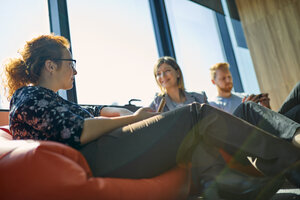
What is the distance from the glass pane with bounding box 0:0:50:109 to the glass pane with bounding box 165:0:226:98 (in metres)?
2.04

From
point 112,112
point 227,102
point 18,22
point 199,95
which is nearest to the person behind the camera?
point 112,112

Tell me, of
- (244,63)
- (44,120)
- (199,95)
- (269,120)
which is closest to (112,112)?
(44,120)

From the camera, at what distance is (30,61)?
4.73ft

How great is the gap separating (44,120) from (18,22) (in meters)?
1.65

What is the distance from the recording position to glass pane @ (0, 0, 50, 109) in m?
2.29

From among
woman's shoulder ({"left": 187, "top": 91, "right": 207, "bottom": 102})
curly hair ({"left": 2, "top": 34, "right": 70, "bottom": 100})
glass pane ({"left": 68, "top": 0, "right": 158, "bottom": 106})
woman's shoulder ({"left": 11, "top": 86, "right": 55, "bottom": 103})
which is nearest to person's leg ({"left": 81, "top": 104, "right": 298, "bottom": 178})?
woman's shoulder ({"left": 11, "top": 86, "right": 55, "bottom": 103})

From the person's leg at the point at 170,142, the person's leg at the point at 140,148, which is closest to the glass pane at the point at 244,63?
the person's leg at the point at 170,142

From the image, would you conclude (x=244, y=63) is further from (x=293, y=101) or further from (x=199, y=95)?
(x=293, y=101)

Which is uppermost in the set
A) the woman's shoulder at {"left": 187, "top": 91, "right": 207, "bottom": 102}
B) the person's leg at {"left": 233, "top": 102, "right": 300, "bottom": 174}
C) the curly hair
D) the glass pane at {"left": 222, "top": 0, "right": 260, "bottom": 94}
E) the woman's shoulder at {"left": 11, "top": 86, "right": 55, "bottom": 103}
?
the glass pane at {"left": 222, "top": 0, "right": 260, "bottom": 94}

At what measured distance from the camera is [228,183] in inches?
44.6

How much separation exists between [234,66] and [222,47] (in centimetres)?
38

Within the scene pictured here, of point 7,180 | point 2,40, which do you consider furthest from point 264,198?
point 2,40

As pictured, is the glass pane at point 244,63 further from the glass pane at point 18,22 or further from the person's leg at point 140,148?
the person's leg at point 140,148

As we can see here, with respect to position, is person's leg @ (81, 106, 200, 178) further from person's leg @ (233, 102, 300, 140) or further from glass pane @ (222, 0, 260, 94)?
glass pane @ (222, 0, 260, 94)
